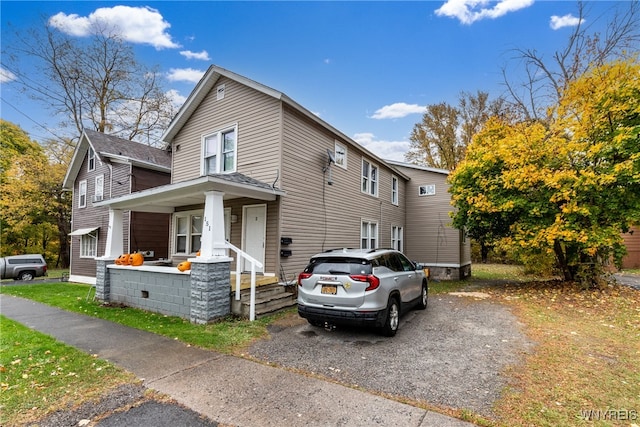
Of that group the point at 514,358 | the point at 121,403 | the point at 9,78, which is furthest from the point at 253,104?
the point at 9,78

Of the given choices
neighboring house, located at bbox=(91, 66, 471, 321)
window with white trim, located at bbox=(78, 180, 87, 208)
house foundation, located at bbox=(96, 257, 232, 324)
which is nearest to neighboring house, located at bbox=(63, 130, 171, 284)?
window with white trim, located at bbox=(78, 180, 87, 208)

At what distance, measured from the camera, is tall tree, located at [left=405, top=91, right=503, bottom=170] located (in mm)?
25438

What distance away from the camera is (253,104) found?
32.3ft

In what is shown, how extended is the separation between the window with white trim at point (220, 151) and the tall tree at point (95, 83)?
1724 cm

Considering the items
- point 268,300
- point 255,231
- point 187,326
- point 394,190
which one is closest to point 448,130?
point 394,190

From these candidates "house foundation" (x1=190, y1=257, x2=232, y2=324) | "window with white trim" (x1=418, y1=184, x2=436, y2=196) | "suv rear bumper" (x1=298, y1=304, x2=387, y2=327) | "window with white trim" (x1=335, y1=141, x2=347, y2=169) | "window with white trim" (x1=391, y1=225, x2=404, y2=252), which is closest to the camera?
"suv rear bumper" (x1=298, y1=304, x2=387, y2=327)

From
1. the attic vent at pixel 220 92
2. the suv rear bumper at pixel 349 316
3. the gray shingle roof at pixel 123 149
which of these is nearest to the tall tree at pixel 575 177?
the suv rear bumper at pixel 349 316

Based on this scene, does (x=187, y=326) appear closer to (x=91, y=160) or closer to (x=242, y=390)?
(x=242, y=390)

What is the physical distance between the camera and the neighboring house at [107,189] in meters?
14.5

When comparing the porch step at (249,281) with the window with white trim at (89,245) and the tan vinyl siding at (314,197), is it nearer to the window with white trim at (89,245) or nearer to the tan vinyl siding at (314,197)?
the tan vinyl siding at (314,197)

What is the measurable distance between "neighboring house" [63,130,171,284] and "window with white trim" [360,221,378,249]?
9.71m

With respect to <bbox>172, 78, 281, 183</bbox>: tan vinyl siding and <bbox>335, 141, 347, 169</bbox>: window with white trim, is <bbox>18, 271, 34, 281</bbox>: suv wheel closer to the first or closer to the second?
<bbox>172, 78, 281, 183</bbox>: tan vinyl siding

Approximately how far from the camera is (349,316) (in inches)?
219

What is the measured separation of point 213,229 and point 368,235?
816 cm
